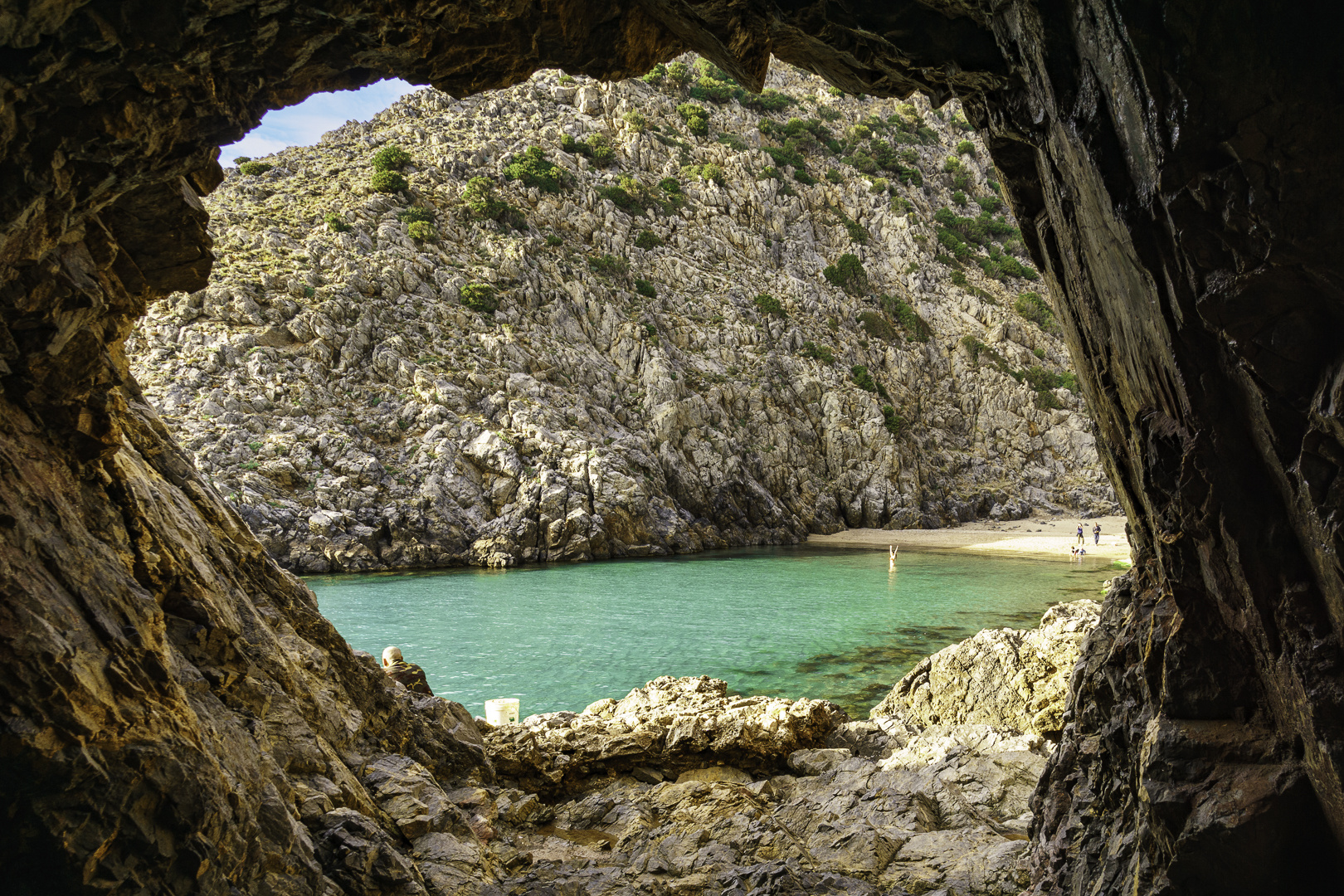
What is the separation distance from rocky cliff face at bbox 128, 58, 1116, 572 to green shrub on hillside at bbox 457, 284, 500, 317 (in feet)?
0.56

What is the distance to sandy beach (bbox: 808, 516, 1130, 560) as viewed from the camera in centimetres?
3731

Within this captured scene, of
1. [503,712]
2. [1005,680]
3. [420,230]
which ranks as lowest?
[503,712]

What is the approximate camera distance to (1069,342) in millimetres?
5039

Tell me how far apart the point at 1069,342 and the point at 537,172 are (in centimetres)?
4987

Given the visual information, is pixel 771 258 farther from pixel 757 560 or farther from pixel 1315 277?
pixel 1315 277

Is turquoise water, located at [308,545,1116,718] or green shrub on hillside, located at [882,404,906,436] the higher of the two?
green shrub on hillside, located at [882,404,906,436]

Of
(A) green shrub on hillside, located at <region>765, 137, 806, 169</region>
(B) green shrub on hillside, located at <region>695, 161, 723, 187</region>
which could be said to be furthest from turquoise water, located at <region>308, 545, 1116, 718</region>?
(A) green shrub on hillside, located at <region>765, 137, 806, 169</region>

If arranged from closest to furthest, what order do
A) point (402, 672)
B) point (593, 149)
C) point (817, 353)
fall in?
point (402, 672), point (817, 353), point (593, 149)

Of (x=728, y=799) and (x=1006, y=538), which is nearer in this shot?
(x=728, y=799)

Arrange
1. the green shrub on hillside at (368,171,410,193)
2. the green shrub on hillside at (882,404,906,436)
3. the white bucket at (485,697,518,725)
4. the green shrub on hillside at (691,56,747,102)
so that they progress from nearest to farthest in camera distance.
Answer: the white bucket at (485,697,518,725) < the green shrub on hillside at (368,171,410,193) < the green shrub on hillside at (882,404,906,436) < the green shrub on hillside at (691,56,747,102)

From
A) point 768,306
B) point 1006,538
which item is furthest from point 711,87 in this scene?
point 1006,538

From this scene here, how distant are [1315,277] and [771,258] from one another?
55.8 metres

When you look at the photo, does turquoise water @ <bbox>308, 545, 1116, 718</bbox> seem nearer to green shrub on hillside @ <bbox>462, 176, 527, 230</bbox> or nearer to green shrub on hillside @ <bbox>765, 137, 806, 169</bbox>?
green shrub on hillside @ <bbox>462, 176, 527, 230</bbox>

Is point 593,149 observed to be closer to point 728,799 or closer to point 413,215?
point 413,215
